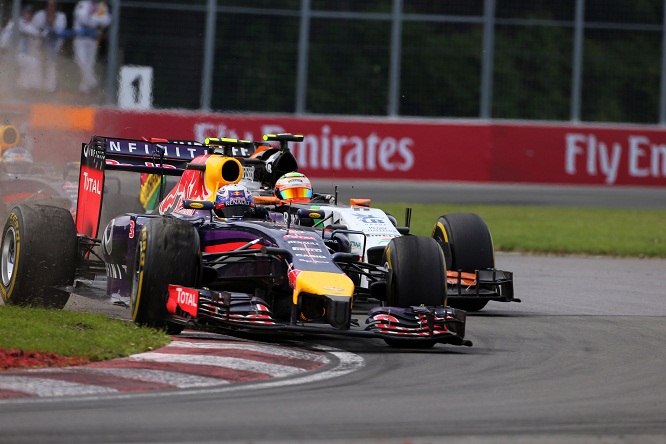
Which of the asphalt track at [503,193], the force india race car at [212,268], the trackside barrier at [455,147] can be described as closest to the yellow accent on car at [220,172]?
the force india race car at [212,268]

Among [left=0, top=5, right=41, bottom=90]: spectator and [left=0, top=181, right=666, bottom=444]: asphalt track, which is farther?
[left=0, top=5, right=41, bottom=90]: spectator

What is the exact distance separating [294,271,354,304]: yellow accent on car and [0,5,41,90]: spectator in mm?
10186

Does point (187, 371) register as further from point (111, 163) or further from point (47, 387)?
point (111, 163)

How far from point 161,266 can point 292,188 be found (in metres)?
Answer: 2.75

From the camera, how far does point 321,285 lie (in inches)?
368

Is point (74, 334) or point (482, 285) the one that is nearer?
point (74, 334)

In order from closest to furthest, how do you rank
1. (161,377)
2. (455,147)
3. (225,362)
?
(161,377) → (225,362) → (455,147)

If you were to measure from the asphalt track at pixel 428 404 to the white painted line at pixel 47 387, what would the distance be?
0.18m

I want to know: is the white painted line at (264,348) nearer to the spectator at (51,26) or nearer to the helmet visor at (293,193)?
the helmet visor at (293,193)

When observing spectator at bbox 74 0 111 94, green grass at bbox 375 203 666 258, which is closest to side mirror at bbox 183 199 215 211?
green grass at bbox 375 203 666 258

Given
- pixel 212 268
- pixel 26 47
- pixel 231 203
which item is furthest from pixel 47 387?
pixel 26 47

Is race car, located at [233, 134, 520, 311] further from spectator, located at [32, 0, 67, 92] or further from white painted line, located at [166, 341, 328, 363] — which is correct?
spectator, located at [32, 0, 67, 92]

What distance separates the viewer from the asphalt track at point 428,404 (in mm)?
6445

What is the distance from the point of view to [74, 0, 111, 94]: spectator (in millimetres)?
26047
